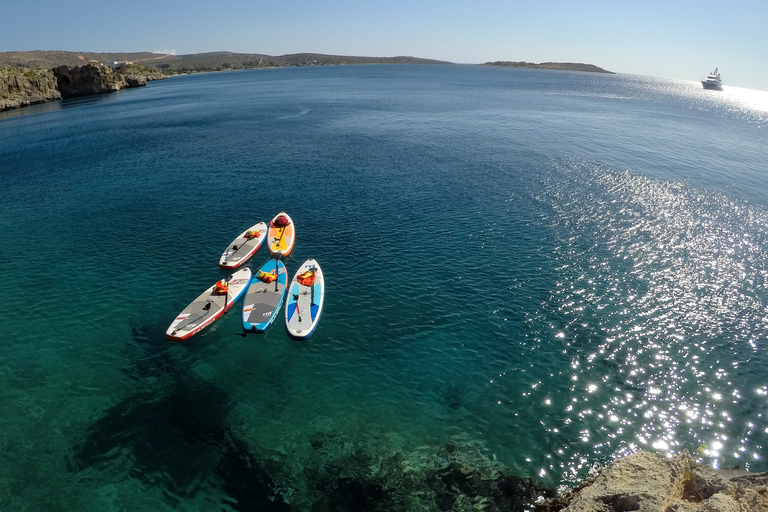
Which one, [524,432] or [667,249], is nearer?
[524,432]

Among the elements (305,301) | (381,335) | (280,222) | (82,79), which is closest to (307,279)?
(305,301)

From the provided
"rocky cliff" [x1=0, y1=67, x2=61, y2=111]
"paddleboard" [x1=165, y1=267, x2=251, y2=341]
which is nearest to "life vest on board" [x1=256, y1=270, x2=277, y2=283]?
"paddleboard" [x1=165, y1=267, x2=251, y2=341]

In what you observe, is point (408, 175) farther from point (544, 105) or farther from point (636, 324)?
point (544, 105)

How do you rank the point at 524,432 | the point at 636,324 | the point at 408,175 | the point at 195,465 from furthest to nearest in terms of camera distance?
the point at 408,175 < the point at 636,324 < the point at 524,432 < the point at 195,465

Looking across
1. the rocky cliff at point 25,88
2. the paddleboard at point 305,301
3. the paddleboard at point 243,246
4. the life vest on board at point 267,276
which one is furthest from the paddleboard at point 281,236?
the rocky cliff at point 25,88

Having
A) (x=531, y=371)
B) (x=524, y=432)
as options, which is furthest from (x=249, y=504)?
(x=531, y=371)

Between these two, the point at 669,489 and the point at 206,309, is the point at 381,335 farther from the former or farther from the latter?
the point at 669,489

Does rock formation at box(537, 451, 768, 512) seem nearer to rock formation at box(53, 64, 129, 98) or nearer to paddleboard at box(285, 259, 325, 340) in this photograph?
paddleboard at box(285, 259, 325, 340)
